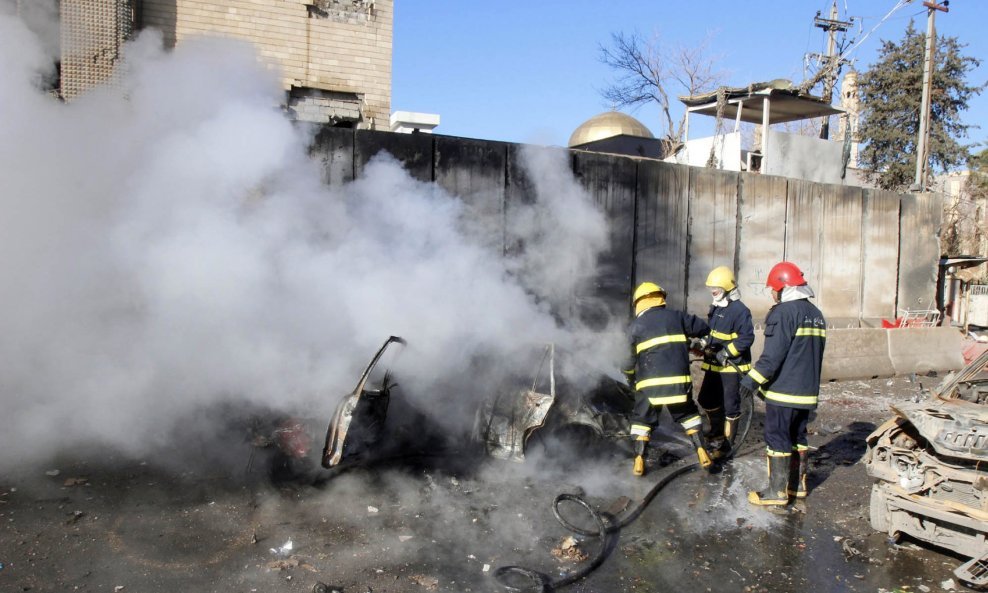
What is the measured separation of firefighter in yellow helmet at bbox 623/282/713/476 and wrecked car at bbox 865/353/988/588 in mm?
1343

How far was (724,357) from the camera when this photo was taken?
19.3 feet

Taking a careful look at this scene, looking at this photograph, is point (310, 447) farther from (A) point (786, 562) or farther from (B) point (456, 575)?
(A) point (786, 562)

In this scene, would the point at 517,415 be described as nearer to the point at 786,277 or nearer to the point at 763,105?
the point at 786,277

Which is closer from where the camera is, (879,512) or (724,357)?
(879,512)

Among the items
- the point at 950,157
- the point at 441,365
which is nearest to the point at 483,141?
the point at 441,365

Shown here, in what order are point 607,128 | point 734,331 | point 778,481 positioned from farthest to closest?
1. point 607,128
2. point 734,331
3. point 778,481

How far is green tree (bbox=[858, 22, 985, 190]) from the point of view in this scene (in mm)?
28594

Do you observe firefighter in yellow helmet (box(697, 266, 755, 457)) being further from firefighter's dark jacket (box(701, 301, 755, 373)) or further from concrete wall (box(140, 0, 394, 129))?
concrete wall (box(140, 0, 394, 129))

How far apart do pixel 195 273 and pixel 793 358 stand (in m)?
4.82

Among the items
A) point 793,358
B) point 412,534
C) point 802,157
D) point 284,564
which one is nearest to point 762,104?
point 802,157

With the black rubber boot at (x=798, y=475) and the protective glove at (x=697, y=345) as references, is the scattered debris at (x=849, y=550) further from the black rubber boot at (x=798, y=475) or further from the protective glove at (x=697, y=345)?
the protective glove at (x=697, y=345)

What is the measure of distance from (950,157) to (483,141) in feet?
92.7

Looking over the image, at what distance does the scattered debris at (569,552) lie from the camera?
4114mm

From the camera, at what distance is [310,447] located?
16.4 feet
